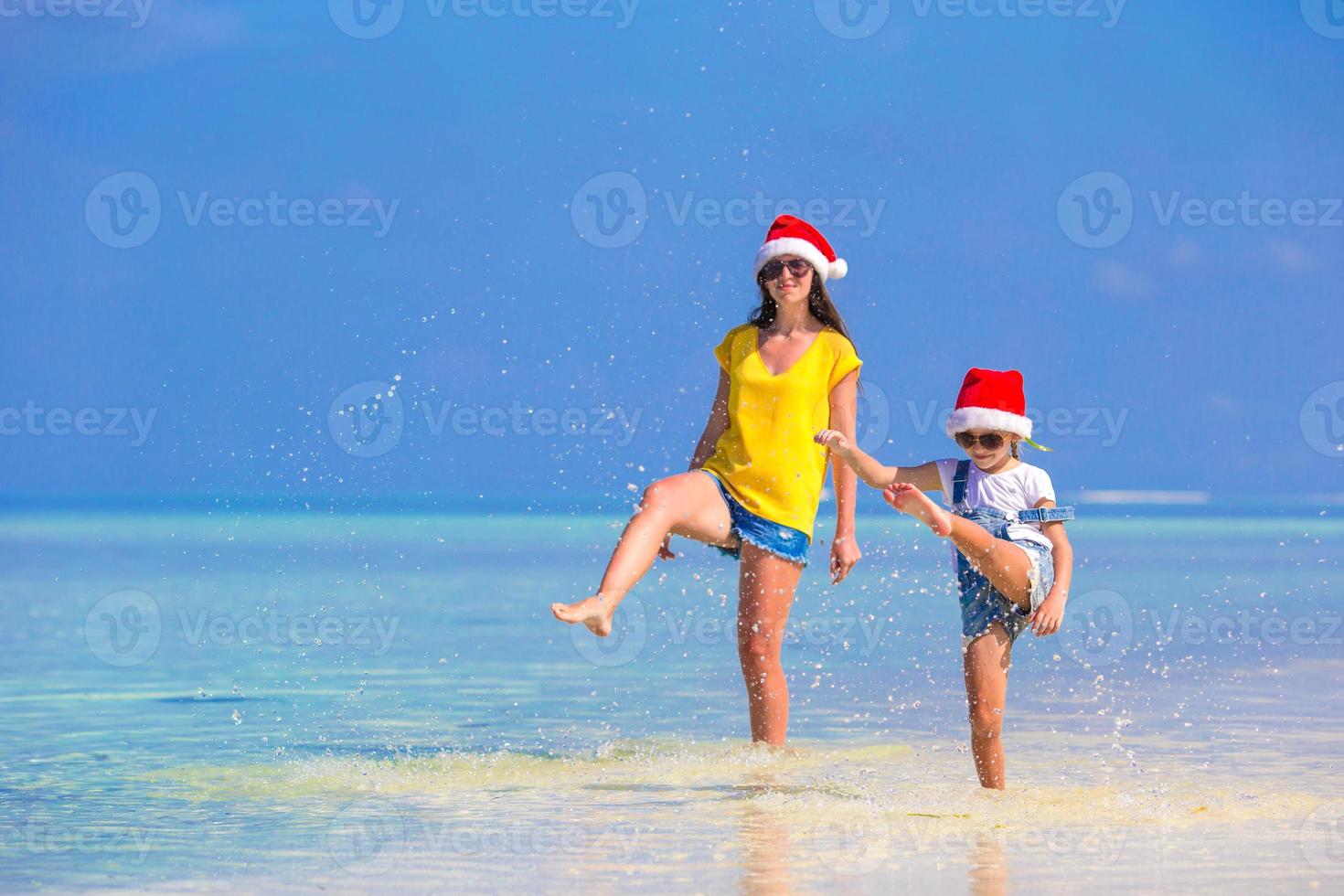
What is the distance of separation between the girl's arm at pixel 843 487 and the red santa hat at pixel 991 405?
566mm

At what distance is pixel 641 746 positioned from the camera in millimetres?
6328

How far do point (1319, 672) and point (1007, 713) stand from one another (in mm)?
2089

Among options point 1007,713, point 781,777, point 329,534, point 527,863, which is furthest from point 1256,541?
point 527,863

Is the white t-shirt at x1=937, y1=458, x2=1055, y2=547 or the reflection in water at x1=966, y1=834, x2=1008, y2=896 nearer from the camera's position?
the reflection in water at x1=966, y1=834, x2=1008, y2=896
